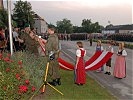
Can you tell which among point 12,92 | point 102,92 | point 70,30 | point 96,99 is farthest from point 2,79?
point 70,30

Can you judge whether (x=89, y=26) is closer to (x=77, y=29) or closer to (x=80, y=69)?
(x=77, y=29)

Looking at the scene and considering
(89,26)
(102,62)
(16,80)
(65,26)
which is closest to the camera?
(16,80)

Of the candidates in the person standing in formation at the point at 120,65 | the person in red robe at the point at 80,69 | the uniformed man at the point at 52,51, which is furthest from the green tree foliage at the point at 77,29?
the uniformed man at the point at 52,51

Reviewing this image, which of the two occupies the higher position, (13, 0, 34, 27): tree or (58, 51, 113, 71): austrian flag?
(13, 0, 34, 27): tree

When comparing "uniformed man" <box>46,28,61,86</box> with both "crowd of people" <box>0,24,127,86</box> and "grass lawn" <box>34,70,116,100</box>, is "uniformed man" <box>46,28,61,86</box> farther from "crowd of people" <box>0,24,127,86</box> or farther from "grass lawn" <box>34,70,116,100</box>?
"grass lawn" <box>34,70,116,100</box>

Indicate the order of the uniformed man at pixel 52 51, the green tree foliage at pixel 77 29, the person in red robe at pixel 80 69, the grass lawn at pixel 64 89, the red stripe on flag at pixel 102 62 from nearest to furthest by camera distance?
the grass lawn at pixel 64 89
the uniformed man at pixel 52 51
the person in red robe at pixel 80 69
the red stripe on flag at pixel 102 62
the green tree foliage at pixel 77 29

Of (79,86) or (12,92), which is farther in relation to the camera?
(79,86)

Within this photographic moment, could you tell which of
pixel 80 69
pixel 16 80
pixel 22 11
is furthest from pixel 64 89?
pixel 22 11

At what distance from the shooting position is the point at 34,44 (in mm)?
13367

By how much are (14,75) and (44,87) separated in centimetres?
200

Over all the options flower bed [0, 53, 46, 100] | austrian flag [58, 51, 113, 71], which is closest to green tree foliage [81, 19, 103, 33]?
austrian flag [58, 51, 113, 71]

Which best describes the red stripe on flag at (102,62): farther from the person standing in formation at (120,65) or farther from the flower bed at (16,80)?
the flower bed at (16,80)

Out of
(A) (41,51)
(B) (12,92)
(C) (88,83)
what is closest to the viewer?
(B) (12,92)

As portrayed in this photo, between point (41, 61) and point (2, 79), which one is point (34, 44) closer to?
point (41, 61)
